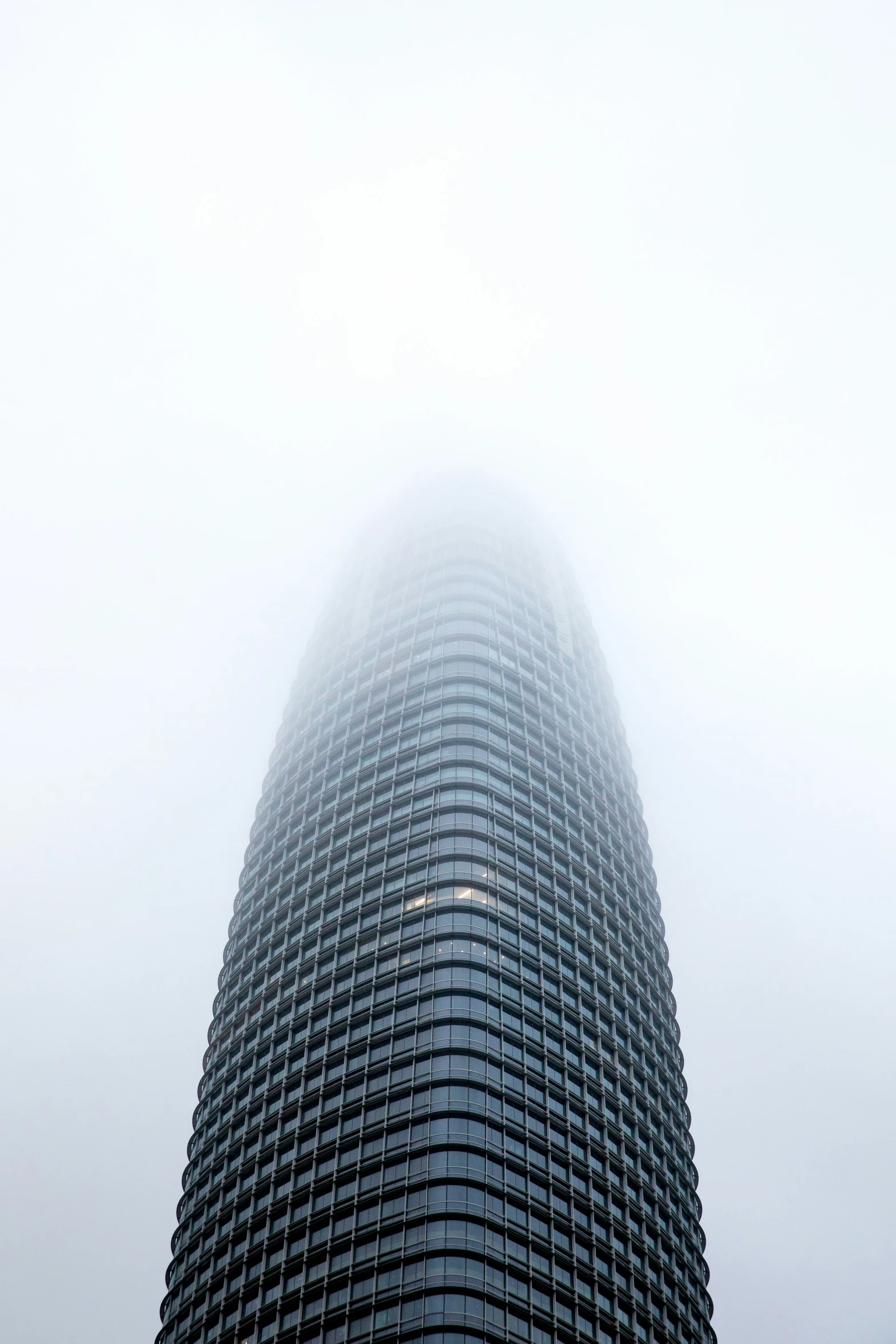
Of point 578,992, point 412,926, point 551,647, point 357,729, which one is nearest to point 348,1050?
point 412,926

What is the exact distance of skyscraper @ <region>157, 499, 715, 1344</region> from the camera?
93.7m

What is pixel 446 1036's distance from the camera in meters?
103

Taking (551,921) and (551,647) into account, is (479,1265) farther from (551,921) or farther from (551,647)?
(551,647)

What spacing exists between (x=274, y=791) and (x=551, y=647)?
31975 millimetres

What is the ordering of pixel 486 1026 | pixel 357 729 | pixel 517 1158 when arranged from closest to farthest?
pixel 517 1158
pixel 486 1026
pixel 357 729

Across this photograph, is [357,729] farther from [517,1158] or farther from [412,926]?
[517,1158]

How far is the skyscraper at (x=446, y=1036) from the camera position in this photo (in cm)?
9369

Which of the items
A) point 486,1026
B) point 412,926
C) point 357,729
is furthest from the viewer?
point 357,729

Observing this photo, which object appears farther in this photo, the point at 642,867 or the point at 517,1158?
the point at 642,867

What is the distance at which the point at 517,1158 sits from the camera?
97.8 m

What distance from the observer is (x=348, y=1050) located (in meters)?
108

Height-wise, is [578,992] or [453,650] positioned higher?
[453,650]

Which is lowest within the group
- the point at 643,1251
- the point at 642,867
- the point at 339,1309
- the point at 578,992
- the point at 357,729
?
the point at 339,1309

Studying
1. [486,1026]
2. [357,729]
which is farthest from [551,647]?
[486,1026]
